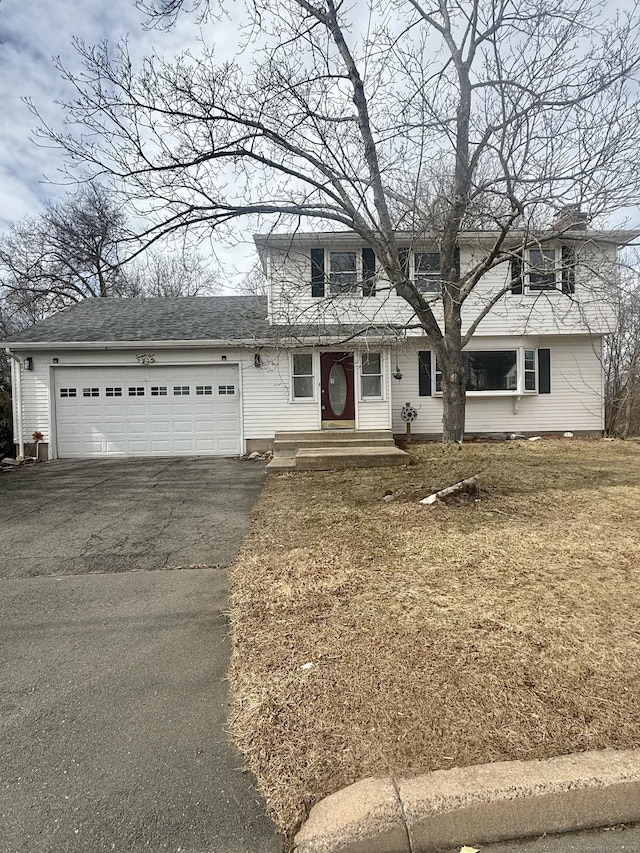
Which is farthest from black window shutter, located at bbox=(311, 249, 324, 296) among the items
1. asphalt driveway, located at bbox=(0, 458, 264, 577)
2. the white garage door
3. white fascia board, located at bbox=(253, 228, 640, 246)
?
asphalt driveway, located at bbox=(0, 458, 264, 577)

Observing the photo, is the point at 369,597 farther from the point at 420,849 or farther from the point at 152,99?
the point at 152,99

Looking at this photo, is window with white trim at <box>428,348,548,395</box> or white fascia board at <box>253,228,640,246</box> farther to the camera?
window with white trim at <box>428,348,548,395</box>

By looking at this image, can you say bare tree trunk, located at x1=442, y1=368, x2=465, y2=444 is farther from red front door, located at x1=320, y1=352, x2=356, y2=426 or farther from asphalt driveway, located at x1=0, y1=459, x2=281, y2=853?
asphalt driveway, located at x1=0, y1=459, x2=281, y2=853

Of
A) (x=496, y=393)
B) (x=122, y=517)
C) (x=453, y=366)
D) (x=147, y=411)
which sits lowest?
(x=122, y=517)

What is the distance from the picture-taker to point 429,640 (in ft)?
8.91

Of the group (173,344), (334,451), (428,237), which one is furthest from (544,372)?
(173,344)

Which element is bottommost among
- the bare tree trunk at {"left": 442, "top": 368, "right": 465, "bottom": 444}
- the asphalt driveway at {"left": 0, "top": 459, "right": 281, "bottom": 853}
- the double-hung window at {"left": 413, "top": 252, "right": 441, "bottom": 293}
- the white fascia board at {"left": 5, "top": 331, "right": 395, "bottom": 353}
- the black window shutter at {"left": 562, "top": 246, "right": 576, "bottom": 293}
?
the asphalt driveway at {"left": 0, "top": 459, "right": 281, "bottom": 853}

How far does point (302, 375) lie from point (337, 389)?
1.00m

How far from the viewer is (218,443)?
1221 cm

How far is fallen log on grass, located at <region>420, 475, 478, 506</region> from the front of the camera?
5.74 metres

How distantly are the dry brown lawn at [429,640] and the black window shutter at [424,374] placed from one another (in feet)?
24.7

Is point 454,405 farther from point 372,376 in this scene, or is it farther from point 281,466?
point 281,466

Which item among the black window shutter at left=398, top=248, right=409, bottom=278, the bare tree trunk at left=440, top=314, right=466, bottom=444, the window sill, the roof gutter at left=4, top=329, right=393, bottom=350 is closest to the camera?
the black window shutter at left=398, top=248, right=409, bottom=278

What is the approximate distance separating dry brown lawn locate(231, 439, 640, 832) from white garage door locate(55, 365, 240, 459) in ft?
23.0
